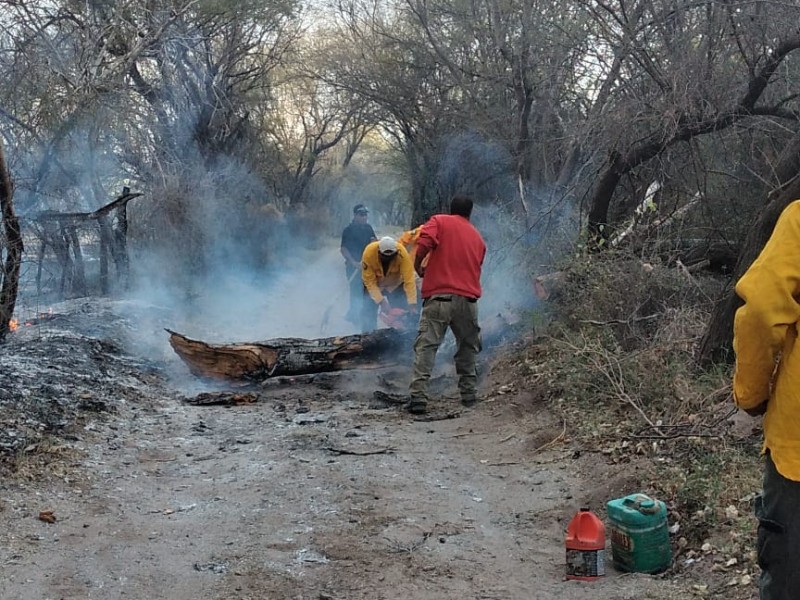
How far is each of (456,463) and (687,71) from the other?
492 cm

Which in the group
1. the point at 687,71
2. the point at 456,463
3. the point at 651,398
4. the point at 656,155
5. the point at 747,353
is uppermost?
the point at 687,71

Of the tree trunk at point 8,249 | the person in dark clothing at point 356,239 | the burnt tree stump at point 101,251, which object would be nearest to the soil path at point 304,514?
the tree trunk at point 8,249

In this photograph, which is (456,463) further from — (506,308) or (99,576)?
(506,308)

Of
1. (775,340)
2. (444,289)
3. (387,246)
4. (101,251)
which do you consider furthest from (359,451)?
(101,251)

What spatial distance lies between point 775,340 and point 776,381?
192 mm

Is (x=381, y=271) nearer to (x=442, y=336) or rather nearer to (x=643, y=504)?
(x=442, y=336)

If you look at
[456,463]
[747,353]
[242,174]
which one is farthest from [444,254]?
[242,174]

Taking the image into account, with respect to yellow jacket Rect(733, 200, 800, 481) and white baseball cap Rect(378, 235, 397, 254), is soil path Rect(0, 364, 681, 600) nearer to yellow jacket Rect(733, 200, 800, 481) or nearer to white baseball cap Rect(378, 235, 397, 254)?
yellow jacket Rect(733, 200, 800, 481)

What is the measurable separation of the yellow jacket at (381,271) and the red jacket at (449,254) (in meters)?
1.62

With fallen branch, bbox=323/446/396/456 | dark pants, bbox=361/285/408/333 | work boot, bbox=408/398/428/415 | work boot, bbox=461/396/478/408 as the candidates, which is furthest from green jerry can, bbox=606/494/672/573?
dark pants, bbox=361/285/408/333

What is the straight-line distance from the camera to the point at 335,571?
13.6ft

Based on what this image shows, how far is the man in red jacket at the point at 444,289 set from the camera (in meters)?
7.63

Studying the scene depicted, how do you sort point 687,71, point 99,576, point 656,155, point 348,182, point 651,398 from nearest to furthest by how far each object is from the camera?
point 99,576
point 651,398
point 687,71
point 656,155
point 348,182

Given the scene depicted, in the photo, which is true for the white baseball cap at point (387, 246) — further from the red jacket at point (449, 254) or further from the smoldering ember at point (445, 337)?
the red jacket at point (449, 254)
